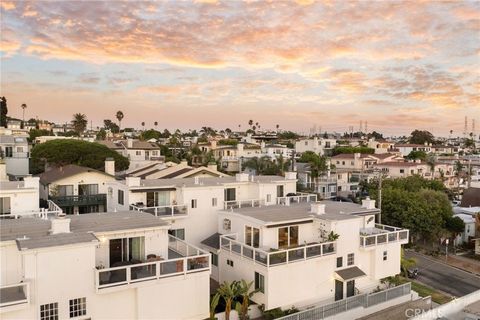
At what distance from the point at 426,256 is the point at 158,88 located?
1290 inches

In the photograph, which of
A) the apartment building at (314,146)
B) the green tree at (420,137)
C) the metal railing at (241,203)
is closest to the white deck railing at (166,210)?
the metal railing at (241,203)

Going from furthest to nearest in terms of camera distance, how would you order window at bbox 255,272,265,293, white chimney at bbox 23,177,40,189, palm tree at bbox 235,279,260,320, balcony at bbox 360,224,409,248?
white chimney at bbox 23,177,40,189, balcony at bbox 360,224,409,248, window at bbox 255,272,265,293, palm tree at bbox 235,279,260,320

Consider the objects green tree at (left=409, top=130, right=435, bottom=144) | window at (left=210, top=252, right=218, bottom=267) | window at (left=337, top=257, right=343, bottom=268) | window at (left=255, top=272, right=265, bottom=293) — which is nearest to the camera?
window at (left=255, top=272, right=265, bottom=293)

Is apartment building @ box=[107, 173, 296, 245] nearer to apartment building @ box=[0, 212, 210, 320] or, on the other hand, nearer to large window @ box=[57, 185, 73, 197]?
apartment building @ box=[0, 212, 210, 320]

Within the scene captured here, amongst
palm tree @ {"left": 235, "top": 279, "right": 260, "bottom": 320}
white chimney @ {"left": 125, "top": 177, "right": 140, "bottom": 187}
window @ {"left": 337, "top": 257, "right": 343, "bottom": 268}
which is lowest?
palm tree @ {"left": 235, "top": 279, "right": 260, "bottom": 320}

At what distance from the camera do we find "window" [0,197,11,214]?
22.8 m

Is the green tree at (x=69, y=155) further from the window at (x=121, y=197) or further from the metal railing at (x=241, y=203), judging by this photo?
the metal railing at (x=241, y=203)

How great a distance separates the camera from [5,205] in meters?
23.0

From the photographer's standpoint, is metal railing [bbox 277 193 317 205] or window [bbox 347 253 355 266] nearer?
window [bbox 347 253 355 266]

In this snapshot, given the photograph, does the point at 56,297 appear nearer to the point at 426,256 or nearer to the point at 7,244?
the point at 7,244

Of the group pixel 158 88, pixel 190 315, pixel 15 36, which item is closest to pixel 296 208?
pixel 190 315

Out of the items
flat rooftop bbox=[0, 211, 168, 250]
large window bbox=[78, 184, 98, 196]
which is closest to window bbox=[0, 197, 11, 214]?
flat rooftop bbox=[0, 211, 168, 250]

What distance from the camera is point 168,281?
1623cm

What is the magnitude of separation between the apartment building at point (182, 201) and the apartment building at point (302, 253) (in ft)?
5.64
